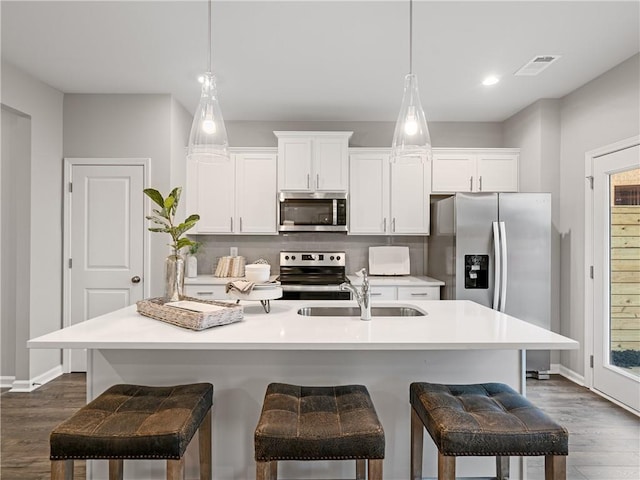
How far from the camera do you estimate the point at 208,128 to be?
212cm

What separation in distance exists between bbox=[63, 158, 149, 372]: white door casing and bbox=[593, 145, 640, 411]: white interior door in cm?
407

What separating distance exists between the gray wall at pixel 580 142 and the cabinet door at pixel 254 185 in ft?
9.47

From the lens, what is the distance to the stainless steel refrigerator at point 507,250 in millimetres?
3828

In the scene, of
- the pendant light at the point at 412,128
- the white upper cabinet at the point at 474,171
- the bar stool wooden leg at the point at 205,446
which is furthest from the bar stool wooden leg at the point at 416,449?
the white upper cabinet at the point at 474,171

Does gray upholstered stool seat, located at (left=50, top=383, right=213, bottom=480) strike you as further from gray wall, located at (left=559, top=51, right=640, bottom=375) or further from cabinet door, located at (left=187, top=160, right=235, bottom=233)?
gray wall, located at (left=559, top=51, right=640, bottom=375)

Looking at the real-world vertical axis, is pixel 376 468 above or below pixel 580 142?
below

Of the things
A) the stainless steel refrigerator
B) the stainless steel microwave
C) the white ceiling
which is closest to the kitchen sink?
the stainless steel refrigerator

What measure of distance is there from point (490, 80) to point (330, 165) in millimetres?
1690

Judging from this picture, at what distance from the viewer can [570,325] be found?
13.1ft

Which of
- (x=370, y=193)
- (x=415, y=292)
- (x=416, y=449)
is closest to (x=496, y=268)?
(x=415, y=292)

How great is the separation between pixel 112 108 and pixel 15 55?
90 cm

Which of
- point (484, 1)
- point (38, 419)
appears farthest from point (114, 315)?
point (484, 1)

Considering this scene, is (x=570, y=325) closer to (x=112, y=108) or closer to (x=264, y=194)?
(x=264, y=194)

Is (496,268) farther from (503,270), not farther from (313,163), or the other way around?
(313,163)
